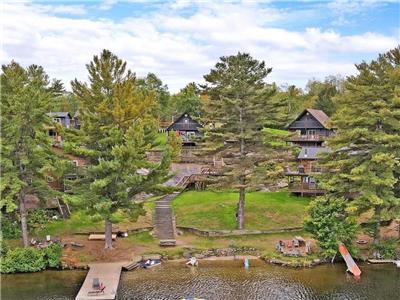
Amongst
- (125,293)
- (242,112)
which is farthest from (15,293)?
(242,112)

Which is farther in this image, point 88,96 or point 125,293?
point 88,96

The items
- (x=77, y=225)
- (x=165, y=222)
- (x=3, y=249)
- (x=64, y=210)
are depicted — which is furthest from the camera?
(x=64, y=210)

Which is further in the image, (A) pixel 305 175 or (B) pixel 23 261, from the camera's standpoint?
(A) pixel 305 175

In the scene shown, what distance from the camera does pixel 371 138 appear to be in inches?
1382

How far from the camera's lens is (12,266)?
3200 cm

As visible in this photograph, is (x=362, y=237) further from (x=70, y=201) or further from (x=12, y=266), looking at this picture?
(x=12, y=266)

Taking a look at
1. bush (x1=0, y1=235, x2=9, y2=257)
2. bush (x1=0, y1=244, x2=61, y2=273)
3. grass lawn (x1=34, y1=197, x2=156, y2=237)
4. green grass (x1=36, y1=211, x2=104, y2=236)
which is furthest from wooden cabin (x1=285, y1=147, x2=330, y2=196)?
bush (x1=0, y1=235, x2=9, y2=257)

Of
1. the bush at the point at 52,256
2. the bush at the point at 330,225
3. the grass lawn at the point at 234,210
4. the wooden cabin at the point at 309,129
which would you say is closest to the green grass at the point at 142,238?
the grass lawn at the point at 234,210

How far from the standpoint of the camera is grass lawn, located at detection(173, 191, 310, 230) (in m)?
42.2

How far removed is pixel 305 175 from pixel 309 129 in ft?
69.8

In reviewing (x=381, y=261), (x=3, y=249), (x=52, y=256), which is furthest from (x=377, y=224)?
(x=3, y=249)

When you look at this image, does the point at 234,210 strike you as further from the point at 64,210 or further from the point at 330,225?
the point at 64,210

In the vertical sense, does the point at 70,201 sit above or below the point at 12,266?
above

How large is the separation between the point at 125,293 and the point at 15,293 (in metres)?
7.05
